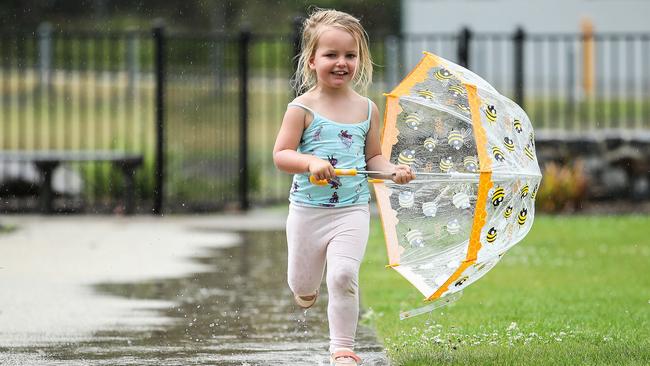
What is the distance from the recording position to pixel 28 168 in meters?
17.1

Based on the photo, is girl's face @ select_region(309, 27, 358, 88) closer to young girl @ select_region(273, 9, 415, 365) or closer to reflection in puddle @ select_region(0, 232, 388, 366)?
young girl @ select_region(273, 9, 415, 365)

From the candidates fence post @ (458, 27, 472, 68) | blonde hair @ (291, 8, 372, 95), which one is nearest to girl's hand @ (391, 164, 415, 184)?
blonde hair @ (291, 8, 372, 95)

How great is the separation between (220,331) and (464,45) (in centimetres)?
977

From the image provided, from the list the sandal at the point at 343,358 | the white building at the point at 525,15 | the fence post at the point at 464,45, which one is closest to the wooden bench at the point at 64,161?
the fence post at the point at 464,45

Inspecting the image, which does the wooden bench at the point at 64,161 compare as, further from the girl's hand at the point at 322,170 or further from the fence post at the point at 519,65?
the girl's hand at the point at 322,170

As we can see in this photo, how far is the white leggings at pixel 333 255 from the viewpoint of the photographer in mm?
5957

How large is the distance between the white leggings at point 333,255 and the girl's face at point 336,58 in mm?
572

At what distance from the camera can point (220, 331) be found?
745 centimetres

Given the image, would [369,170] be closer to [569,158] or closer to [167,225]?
[167,225]

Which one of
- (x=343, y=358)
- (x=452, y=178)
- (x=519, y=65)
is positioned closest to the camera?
(x=343, y=358)

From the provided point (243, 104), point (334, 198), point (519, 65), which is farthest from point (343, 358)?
point (519, 65)

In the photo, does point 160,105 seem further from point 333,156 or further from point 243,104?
point 333,156

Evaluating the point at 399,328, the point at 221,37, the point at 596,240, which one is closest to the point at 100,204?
the point at 221,37

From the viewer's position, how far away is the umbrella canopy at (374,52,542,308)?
5996 mm
